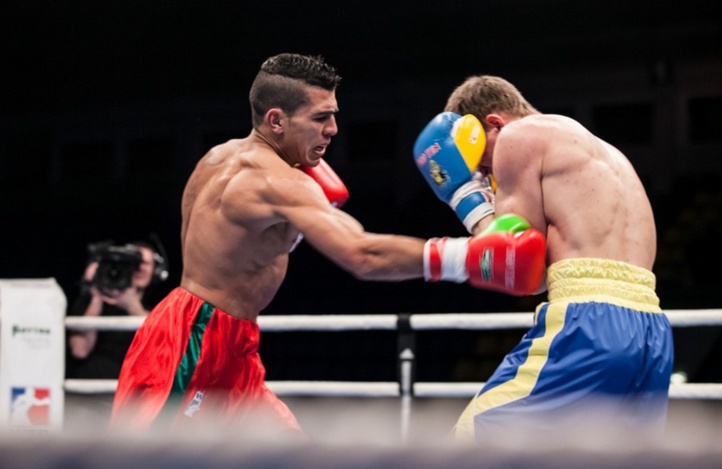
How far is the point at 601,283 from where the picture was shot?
6.15 feet

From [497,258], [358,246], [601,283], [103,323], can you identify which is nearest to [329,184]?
[358,246]

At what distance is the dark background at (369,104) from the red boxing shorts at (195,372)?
5.44 m

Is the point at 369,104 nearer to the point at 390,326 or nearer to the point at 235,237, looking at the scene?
the point at 390,326

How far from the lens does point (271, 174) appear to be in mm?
2102

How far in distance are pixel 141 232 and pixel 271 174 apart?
843cm

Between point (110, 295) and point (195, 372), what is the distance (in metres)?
1.99

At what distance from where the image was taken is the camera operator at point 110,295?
392 cm

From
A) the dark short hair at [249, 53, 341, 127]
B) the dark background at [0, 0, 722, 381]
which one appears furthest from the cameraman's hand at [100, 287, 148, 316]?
the dark background at [0, 0, 722, 381]

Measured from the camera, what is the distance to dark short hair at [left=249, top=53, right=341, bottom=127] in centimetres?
233

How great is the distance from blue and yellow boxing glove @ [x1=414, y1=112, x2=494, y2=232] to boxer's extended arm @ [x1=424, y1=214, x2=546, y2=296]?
32 centimetres

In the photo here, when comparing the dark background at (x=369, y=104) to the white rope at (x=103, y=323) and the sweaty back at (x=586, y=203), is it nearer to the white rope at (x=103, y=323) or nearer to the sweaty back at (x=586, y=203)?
the white rope at (x=103, y=323)

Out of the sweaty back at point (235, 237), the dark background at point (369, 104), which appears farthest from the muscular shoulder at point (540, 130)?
the dark background at point (369, 104)

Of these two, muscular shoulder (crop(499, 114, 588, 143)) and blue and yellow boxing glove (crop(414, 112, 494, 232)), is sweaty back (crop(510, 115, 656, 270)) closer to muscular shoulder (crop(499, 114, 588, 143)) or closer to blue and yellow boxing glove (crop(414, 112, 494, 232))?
muscular shoulder (crop(499, 114, 588, 143))

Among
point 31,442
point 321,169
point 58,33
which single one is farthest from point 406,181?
point 31,442
